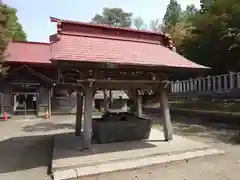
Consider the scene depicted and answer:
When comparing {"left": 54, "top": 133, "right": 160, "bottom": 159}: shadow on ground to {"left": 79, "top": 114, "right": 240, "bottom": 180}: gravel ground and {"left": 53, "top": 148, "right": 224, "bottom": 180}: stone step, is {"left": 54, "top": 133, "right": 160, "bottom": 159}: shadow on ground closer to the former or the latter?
{"left": 53, "top": 148, "right": 224, "bottom": 180}: stone step

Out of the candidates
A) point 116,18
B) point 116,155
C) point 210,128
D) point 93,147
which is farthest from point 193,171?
point 116,18

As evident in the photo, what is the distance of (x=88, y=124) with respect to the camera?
6.41 m

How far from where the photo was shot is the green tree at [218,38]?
15.1 m

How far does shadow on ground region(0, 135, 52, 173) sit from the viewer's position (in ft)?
19.6

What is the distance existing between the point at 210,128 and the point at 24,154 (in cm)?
924

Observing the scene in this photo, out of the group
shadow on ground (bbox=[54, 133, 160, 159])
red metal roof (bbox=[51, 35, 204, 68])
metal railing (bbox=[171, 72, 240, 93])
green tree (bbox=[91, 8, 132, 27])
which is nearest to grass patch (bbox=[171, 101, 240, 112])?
metal railing (bbox=[171, 72, 240, 93])

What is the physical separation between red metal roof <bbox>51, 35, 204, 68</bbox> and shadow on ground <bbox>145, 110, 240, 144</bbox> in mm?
3756

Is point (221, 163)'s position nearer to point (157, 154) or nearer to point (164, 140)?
point (157, 154)

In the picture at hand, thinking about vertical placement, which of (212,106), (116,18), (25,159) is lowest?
(25,159)

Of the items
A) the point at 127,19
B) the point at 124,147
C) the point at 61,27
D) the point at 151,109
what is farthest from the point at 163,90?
the point at 127,19

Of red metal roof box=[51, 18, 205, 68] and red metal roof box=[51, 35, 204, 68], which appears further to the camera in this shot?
red metal roof box=[51, 18, 205, 68]

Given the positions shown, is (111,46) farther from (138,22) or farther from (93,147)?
(138,22)

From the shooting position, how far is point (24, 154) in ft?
23.4

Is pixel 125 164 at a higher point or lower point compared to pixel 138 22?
lower
